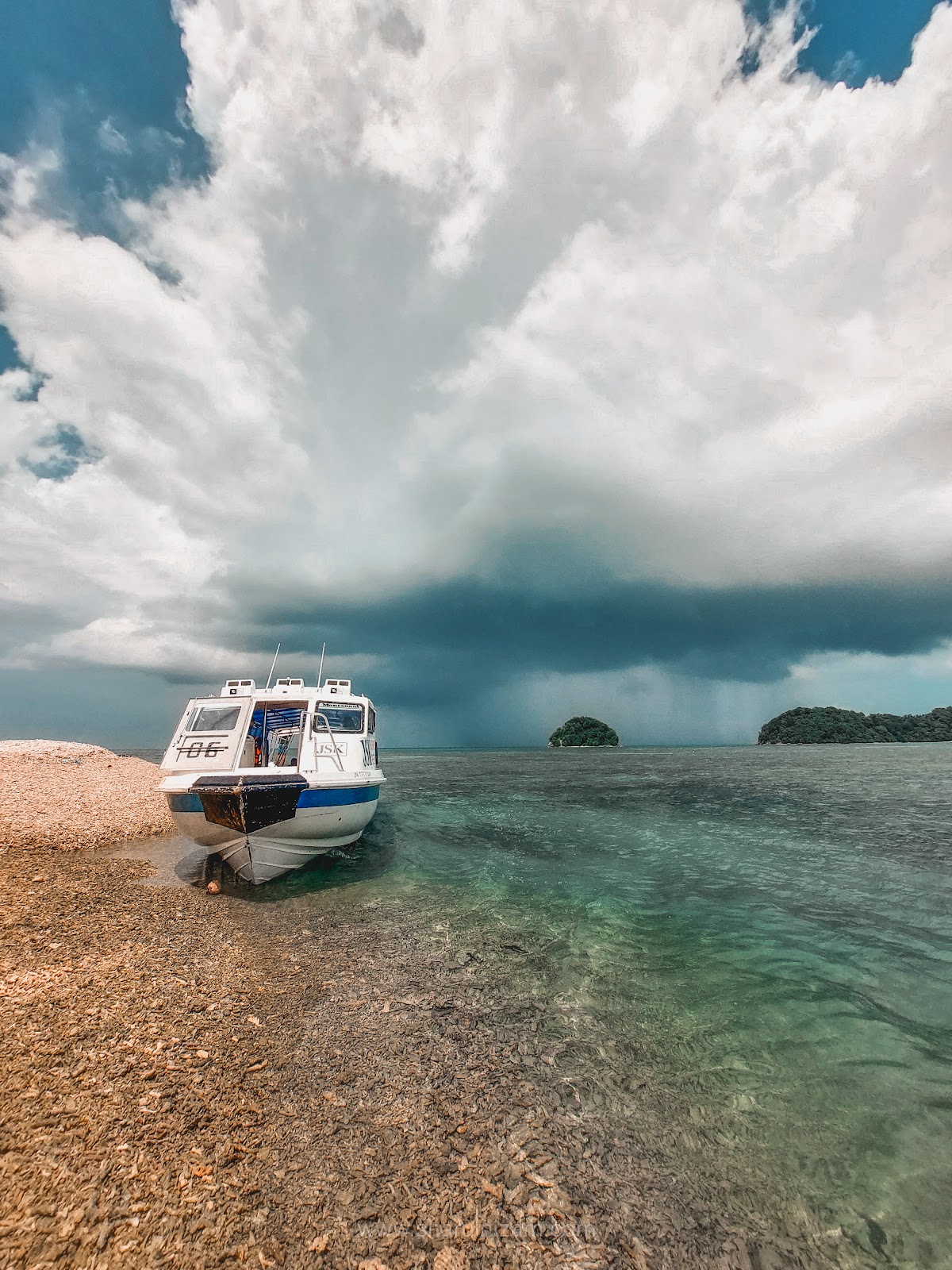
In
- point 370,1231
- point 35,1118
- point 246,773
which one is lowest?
point 370,1231

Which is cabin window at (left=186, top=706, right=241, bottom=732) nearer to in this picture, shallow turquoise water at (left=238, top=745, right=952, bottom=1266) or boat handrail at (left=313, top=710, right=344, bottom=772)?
boat handrail at (left=313, top=710, right=344, bottom=772)

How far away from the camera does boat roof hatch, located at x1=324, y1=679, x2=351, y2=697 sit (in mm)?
18516

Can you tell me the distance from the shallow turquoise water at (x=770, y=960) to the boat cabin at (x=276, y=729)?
372 centimetres

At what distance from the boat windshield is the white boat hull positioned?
2.99 m

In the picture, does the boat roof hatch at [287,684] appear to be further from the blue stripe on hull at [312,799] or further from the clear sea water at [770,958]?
the clear sea water at [770,958]

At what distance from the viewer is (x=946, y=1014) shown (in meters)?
A: 7.57

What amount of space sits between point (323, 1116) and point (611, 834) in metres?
18.9

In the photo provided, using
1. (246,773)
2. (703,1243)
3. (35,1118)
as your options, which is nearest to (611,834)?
(246,773)

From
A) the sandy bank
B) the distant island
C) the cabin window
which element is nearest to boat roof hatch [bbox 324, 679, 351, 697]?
the cabin window

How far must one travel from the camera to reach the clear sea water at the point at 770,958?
511 cm

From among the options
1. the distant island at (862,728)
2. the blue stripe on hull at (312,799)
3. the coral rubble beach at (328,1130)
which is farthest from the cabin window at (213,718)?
the distant island at (862,728)

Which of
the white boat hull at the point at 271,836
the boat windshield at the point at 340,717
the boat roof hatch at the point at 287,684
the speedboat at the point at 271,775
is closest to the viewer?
the speedboat at the point at 271,775

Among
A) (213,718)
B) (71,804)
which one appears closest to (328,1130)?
(213,718)

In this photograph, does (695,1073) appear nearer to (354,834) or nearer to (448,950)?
(448,950)
